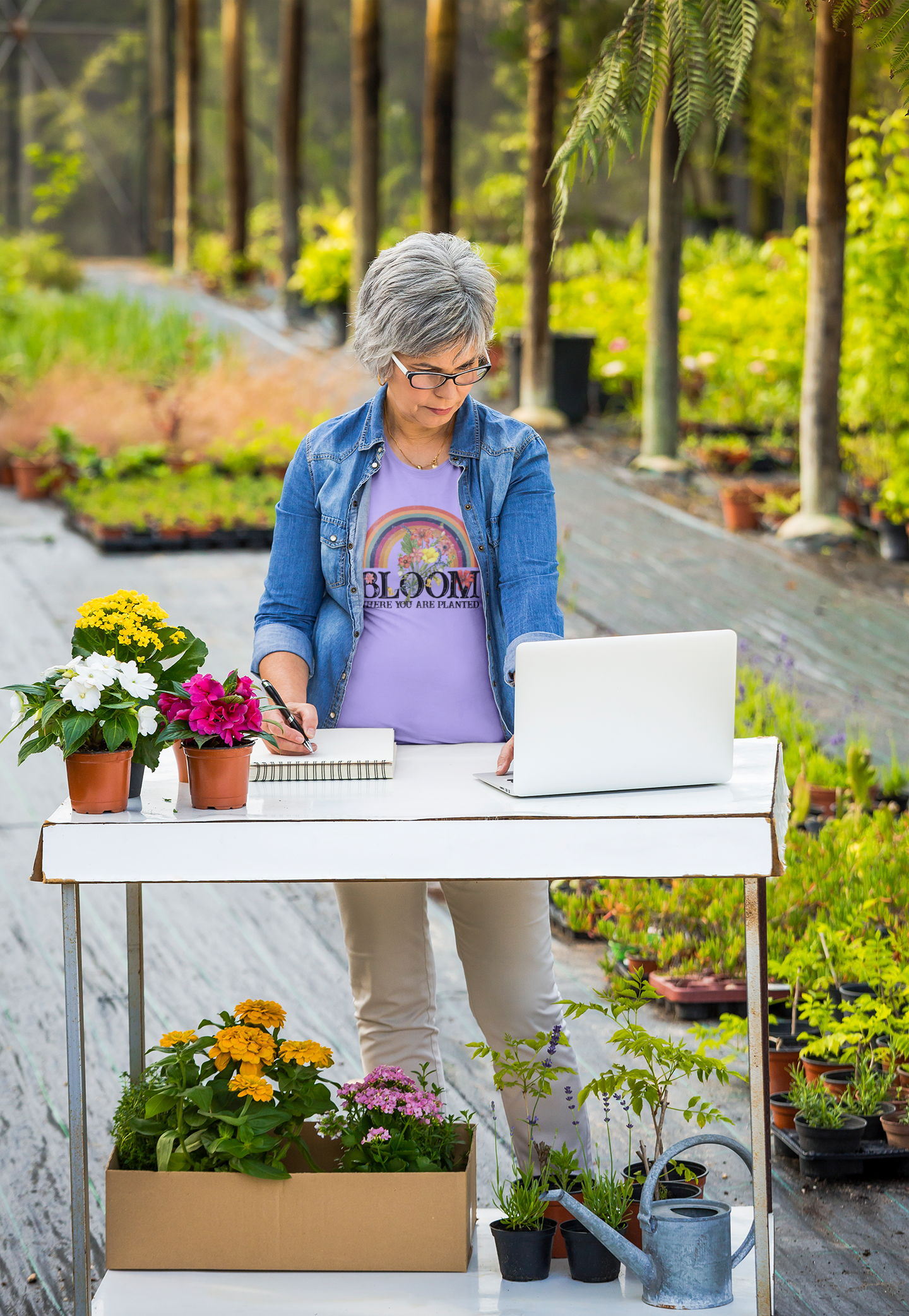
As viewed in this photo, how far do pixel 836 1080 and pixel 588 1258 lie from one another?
889 millimetres

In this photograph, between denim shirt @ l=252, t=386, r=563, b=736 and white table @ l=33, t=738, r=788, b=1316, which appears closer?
white table @ l=33, t=738, r=788, b=1316

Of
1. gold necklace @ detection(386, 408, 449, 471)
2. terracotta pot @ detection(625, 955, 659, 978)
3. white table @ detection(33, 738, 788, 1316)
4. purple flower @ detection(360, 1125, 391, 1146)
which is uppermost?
gold necklace @ detection(386, 408, 449, 471)

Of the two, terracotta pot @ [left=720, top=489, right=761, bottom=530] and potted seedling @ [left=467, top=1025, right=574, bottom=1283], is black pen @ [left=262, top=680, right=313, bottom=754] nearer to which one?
potted seedling @ [left=467, top=1025, right=574, bottom=1283]

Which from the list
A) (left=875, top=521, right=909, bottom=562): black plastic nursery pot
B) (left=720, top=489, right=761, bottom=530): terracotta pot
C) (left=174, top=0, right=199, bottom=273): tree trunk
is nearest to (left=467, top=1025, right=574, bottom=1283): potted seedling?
(left=875, top=521, right=909, bottom=562): black plastic nursery pot

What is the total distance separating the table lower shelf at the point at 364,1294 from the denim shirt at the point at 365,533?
78 cm

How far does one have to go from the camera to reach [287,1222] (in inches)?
83.6

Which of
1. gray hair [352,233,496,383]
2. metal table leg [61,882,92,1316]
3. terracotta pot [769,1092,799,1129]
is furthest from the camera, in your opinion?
terracotta pot [769,1092,799,1129]

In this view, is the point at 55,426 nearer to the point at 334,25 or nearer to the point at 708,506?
the point at 708,506

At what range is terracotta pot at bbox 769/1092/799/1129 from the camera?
9.20 ft

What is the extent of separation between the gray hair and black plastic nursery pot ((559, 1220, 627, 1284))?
1.22m

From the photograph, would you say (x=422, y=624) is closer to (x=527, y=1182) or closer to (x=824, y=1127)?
(x=527, y=1182)

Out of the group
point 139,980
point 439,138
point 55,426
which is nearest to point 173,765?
point 139,980

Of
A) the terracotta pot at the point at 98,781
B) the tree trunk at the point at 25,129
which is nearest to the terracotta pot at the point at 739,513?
the terracotta pot at the point at 98,781

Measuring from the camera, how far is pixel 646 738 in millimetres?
1933
